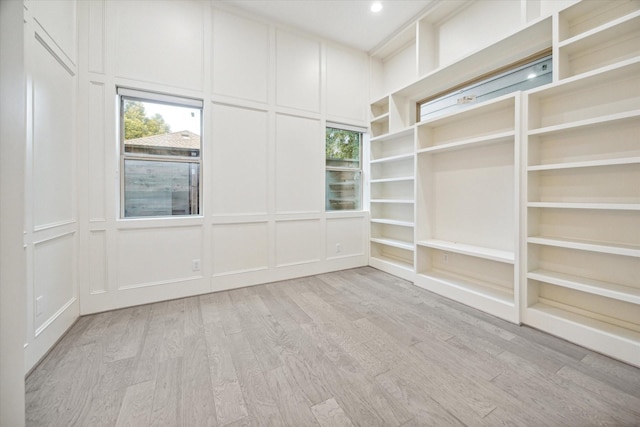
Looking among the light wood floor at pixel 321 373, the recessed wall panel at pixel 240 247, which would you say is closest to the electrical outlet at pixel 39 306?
the light wood floor at pixel 321 373

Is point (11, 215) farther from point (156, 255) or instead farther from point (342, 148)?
point (342, 148)

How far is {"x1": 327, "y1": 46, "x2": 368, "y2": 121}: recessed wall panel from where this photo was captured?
148 inches

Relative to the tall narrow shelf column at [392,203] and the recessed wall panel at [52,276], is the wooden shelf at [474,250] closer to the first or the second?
the tall narrow shelf column at [392,203]

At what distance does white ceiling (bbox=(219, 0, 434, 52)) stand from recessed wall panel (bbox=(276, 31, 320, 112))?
0.19 meters

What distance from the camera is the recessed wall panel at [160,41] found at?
8.37 feet

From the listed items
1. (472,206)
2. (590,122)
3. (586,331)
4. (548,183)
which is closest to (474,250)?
(472,206)

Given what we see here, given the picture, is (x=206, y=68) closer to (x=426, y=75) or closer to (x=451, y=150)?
(x=426, y=75)

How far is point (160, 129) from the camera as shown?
2826 millimetres

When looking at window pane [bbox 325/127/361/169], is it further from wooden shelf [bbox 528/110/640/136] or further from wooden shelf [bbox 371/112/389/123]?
wooden shelf [bbox 528/110/640/136]

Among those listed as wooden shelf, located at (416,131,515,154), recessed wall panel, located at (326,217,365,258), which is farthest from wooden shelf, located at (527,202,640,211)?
recessed wall panel, located at (326,217,365,258)

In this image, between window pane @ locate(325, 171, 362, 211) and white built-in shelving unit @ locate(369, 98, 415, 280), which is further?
window pane @ locate(325, 171, 362, 211)

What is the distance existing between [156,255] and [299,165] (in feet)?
6.58

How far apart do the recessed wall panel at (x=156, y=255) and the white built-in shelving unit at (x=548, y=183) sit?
271cm

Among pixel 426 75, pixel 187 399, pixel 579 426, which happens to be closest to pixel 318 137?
pixel 426 75
